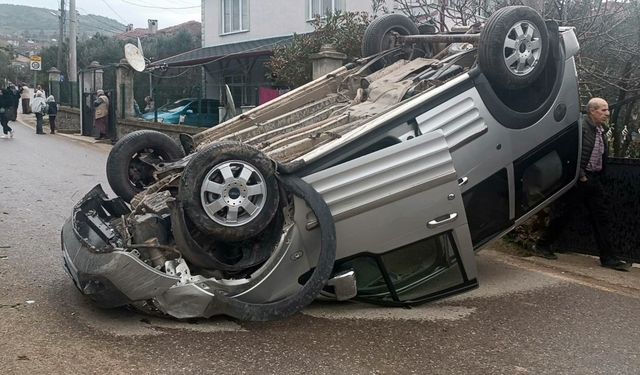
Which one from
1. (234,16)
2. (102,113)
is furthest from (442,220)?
(234,16)

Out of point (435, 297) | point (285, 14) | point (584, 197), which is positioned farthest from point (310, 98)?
point (285, 14)

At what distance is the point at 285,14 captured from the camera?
80.1 ft

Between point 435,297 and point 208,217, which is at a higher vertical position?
point 208,217

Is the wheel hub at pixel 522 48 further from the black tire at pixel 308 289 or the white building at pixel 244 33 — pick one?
the white building at pixel 244 33

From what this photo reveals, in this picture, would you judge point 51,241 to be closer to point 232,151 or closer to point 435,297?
point 232,151

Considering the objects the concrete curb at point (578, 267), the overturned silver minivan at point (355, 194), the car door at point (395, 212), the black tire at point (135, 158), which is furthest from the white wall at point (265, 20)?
the car door at point (395, 212)

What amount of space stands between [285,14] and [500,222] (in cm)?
2004

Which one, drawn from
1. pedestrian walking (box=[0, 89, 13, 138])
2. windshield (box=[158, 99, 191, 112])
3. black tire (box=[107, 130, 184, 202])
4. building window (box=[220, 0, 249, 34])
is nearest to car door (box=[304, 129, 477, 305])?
black tire (box=[107, 130, 184, 202])

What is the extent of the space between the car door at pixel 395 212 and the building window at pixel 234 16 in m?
22.4

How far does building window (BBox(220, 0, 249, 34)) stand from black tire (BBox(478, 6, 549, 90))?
21.8m

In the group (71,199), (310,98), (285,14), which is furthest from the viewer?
(285,14)

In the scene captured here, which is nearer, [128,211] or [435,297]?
[435,297]

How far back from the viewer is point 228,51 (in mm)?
25375

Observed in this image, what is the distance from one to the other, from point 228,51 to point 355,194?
2162cm
